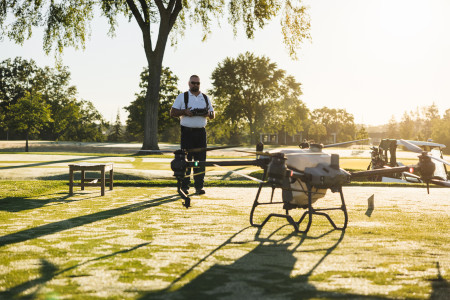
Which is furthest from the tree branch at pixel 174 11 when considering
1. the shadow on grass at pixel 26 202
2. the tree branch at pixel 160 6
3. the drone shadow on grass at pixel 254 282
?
the drone shadow on grass at pixel 254 282

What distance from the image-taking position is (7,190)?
11727 mm

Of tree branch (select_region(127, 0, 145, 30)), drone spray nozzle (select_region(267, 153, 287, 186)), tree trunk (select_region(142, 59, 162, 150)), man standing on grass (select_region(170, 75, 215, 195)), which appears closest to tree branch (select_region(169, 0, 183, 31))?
tree branch (select_region(127, 0, 145, 30))

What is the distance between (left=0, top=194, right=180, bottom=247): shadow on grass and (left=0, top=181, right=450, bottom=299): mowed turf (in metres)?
0.02

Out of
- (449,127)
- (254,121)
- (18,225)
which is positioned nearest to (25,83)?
(254,121)

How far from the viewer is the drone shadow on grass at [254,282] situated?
145 inches

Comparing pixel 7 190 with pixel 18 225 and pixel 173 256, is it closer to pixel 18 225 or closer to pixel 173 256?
pixel 18 225

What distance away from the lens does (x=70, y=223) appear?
7203mm

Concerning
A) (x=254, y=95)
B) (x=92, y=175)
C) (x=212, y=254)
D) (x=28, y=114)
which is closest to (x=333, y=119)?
(x=254, y=95)

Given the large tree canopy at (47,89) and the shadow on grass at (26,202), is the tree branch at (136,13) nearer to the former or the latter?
the shadow on grass at (26,202)

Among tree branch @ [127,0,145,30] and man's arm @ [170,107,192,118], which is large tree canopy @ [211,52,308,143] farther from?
man's arm @ [170,107,192,118]

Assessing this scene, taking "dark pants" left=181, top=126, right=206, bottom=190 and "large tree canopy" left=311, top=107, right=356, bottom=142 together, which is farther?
"large tree canopy" left=311, top=107, right=356, bottom=142

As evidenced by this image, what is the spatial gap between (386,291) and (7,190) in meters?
10.7

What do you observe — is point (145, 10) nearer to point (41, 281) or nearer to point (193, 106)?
point (193, 106)

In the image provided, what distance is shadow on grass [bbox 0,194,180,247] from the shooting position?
19.7 feet
